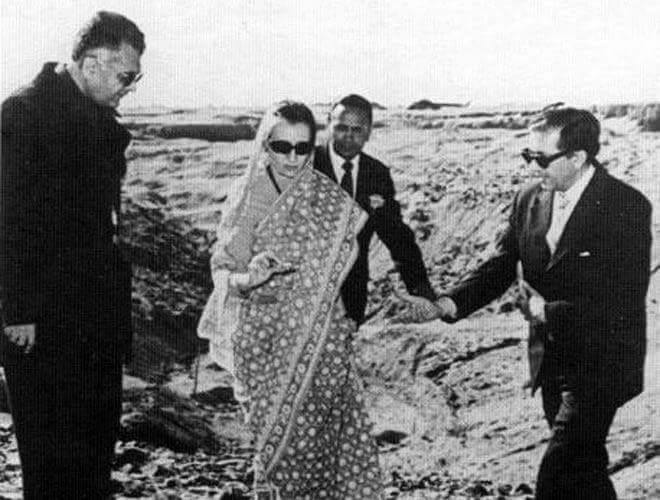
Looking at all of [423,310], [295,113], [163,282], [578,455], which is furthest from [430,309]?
[163,282]

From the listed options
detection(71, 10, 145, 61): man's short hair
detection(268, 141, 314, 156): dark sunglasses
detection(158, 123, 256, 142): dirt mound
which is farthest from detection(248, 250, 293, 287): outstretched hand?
detection(158, 123, 256, 142): dirt mound

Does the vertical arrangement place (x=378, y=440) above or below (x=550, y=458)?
below

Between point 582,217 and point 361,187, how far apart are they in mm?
960

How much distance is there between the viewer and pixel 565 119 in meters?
3.40

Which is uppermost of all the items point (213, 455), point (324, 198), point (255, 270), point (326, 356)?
point (324, 198)

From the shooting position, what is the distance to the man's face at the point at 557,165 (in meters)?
3.41

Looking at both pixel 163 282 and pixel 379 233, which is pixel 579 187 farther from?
pixel 163 282

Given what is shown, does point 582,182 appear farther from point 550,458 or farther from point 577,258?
point 550,458

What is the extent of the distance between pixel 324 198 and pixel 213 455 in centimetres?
187

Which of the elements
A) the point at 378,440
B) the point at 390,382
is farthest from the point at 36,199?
the point at 390,382

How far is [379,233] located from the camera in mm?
4137

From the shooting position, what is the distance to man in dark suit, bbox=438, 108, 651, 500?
127 inches

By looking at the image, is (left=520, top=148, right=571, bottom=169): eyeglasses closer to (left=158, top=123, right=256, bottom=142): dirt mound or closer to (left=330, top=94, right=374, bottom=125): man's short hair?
(left=330, top=94, right=374, bottom=125): man's short hair

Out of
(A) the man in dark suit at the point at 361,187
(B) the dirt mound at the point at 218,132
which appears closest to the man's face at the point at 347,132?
(A) the man in dark suit at the point at 361,187
